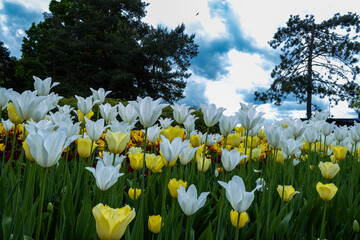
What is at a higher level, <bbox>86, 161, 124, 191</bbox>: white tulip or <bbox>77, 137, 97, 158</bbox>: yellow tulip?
<bbox>77, 137, 97, 158</bbox>: yellow tulip

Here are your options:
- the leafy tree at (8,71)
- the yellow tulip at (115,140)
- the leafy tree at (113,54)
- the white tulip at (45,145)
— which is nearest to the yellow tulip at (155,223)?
the yellow tulip at (115,140)

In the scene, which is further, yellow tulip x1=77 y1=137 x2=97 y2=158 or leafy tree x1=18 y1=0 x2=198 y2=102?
leafy tree x1=18 y1=0 x2=198 y2=102

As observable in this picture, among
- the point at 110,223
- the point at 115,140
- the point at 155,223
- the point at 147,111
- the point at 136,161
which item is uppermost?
the point at 147,111

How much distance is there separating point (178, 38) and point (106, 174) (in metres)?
18.6

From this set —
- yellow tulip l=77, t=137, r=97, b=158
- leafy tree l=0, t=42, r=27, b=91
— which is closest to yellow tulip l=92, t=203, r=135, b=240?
yellow tulip l=77, t=137, r=97, b=158

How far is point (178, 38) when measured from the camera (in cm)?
1897

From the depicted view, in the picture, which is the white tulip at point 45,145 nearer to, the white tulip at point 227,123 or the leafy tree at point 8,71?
the white tulip at point 227,123

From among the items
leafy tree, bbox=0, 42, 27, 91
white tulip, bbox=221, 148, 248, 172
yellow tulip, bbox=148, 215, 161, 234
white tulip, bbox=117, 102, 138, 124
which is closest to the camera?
yellow tulip, bbox=148, 215, 161, 234

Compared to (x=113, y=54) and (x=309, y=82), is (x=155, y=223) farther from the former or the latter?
(x=309, y=82)

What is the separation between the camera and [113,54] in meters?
21.6

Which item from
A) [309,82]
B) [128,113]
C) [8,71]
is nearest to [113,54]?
[8,71]

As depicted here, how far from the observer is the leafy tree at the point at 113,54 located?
19328 mm

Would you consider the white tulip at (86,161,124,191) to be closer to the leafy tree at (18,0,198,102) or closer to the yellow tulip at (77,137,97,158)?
the yellow tulip at (77,137,97,158)

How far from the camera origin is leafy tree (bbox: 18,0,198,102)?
19.3m
